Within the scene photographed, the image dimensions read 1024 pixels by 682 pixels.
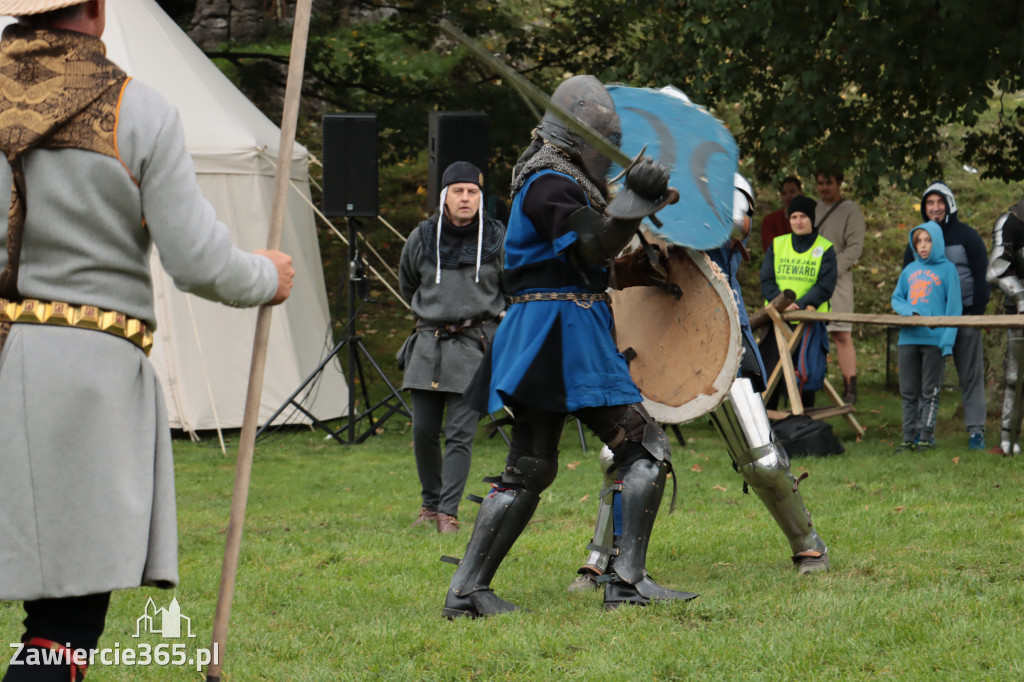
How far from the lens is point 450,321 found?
636 cm

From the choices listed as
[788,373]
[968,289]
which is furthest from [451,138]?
[968,289]

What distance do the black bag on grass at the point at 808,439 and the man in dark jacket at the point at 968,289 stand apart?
0.96 m

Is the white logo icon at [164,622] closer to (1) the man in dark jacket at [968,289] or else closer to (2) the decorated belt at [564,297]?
(2) the decorated belt at [564,297]

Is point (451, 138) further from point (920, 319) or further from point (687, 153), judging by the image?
point (687, 153)

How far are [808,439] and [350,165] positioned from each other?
4.01 metres

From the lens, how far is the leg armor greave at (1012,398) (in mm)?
7988

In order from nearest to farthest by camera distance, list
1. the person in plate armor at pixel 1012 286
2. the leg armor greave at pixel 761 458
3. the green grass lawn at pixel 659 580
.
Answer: the green grass lawn at pixel 659 580, the leg armor greave at pixel 761 458, the person in plate armor at pixel 1012 286

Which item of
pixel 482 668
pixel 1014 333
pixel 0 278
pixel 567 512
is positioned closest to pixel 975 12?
pixel 1014 333

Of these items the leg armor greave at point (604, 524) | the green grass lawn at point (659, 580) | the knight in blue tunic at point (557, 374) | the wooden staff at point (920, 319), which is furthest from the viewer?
the wooden staff at point (920, 319)

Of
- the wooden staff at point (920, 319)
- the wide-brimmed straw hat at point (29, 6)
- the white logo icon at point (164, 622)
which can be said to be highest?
the wide-brimmed straw hat at point (29, 6)

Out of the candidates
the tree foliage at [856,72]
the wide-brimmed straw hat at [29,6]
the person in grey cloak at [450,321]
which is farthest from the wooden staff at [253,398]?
the tree foliage at [856,72]

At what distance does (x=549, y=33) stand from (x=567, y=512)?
8.02 m

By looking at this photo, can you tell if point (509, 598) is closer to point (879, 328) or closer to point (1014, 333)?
point (1014, 333)

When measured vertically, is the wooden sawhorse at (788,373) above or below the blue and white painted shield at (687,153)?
below
